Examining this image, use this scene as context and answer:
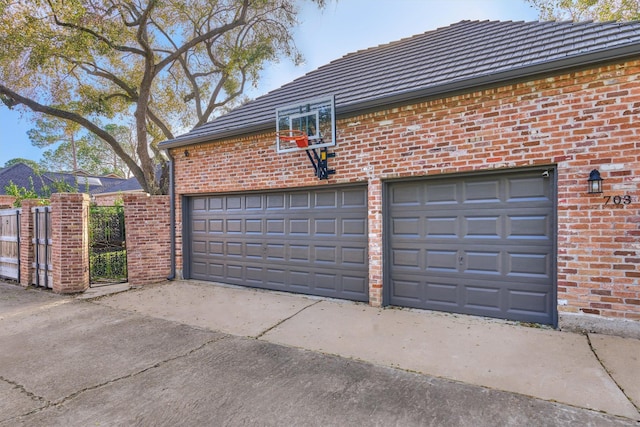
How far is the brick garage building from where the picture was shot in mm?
3906

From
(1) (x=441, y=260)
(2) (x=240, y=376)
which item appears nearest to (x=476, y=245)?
(1) (x=441, y=260)

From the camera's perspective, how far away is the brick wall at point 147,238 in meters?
7.18

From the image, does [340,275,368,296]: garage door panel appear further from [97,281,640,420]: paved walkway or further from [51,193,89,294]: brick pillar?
[51,193,89,294]: brick pillar

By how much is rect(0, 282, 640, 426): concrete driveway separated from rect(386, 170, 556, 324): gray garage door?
391 mm

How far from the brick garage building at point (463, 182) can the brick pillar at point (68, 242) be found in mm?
2577

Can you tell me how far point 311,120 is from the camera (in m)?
5.55

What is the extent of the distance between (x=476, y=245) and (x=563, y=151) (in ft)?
5.12

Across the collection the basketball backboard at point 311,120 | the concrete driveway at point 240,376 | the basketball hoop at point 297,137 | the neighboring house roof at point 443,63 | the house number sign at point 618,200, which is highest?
the neighboring house roof at point 443,63

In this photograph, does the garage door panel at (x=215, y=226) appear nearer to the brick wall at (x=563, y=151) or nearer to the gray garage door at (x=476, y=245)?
the brick wall at (x=563, y=151)

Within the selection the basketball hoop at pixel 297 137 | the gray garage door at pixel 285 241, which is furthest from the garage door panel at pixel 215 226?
the basketball hoop at pixel 297 137

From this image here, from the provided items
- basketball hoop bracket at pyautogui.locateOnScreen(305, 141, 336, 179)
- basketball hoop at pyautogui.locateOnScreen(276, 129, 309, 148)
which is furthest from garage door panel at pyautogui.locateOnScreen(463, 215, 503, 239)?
basketball hoop at pyautogui.locateOnScreen(276, 129, 309, 148)

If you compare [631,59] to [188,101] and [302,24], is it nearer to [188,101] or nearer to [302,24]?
[302,24]

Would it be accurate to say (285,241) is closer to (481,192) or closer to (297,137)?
(297,137)

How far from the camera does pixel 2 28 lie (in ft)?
30.1
